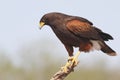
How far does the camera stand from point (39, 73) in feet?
138

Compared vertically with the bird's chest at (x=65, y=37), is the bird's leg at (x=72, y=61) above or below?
below

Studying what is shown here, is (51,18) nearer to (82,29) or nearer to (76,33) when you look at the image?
(76,33)

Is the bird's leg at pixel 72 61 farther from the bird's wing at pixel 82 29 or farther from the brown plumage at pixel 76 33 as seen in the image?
the bird's wing at pixel 82 29

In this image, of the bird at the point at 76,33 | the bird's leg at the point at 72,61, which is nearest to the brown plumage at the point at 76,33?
the bird at the point at 76,33

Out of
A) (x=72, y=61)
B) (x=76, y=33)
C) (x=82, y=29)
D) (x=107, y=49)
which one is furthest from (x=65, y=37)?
(x=107, y=49)

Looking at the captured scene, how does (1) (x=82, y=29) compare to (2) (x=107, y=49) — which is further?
(1) (x=82, y=29)

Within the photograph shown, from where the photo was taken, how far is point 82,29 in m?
17.1

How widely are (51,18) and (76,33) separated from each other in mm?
715

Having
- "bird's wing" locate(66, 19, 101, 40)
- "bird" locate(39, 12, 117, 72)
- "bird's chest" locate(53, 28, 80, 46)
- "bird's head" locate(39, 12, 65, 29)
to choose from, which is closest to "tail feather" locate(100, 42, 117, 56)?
"bird" locate(39, 12, 117, 72)

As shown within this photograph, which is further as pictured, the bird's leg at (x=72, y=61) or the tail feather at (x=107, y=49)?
the tail feather at (x=107, y=49)

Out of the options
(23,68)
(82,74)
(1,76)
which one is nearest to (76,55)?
(1,76)

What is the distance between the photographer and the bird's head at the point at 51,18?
53.7ft

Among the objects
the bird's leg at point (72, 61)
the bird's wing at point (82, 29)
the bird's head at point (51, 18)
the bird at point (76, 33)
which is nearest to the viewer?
the bird's leg at point (72, 61)

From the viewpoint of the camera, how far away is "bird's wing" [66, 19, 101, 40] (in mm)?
16788
